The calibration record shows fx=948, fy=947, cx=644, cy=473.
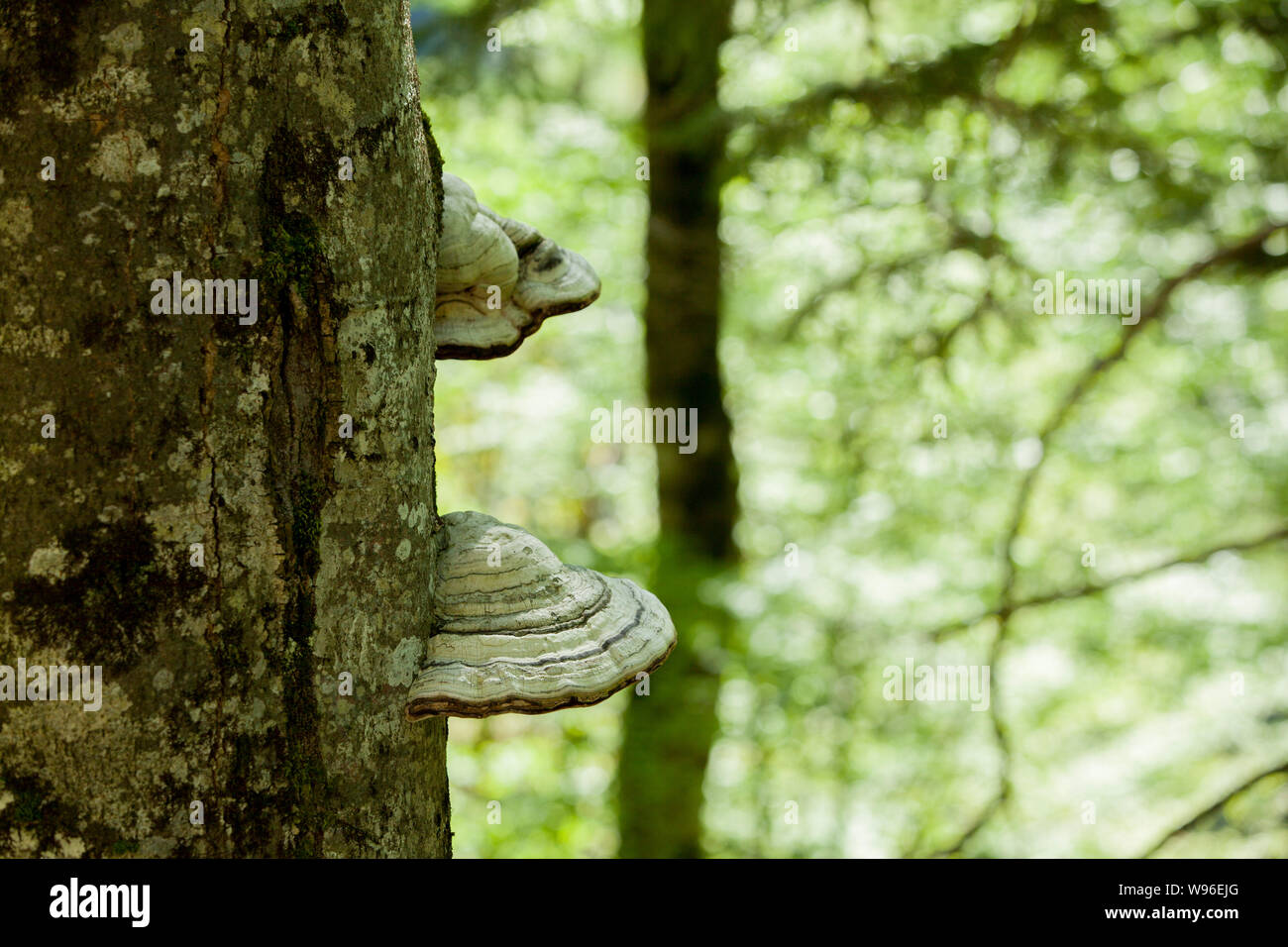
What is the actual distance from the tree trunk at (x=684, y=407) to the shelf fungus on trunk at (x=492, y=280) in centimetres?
417

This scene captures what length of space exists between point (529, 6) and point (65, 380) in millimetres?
5667

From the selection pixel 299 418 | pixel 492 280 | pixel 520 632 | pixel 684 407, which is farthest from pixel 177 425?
pixel 684 407

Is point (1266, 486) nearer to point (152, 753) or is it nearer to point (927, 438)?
point (927, 438)

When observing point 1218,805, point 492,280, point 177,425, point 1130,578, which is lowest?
point 1218,805

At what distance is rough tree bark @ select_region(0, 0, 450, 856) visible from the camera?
1.40 meters

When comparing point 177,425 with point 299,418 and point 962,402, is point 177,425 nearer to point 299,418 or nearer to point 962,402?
point 299,418

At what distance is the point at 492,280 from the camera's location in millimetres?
2012

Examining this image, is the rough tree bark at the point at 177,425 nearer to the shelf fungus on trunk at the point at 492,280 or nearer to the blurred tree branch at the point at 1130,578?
the shelf fungus on trunk at the point at 492,280

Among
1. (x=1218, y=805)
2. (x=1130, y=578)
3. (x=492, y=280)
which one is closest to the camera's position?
(x=492, y=280)

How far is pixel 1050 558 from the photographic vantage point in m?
8.86

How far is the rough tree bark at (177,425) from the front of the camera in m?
1.40

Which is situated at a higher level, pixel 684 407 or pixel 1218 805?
pixel 684 407

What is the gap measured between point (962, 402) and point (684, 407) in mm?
2179
